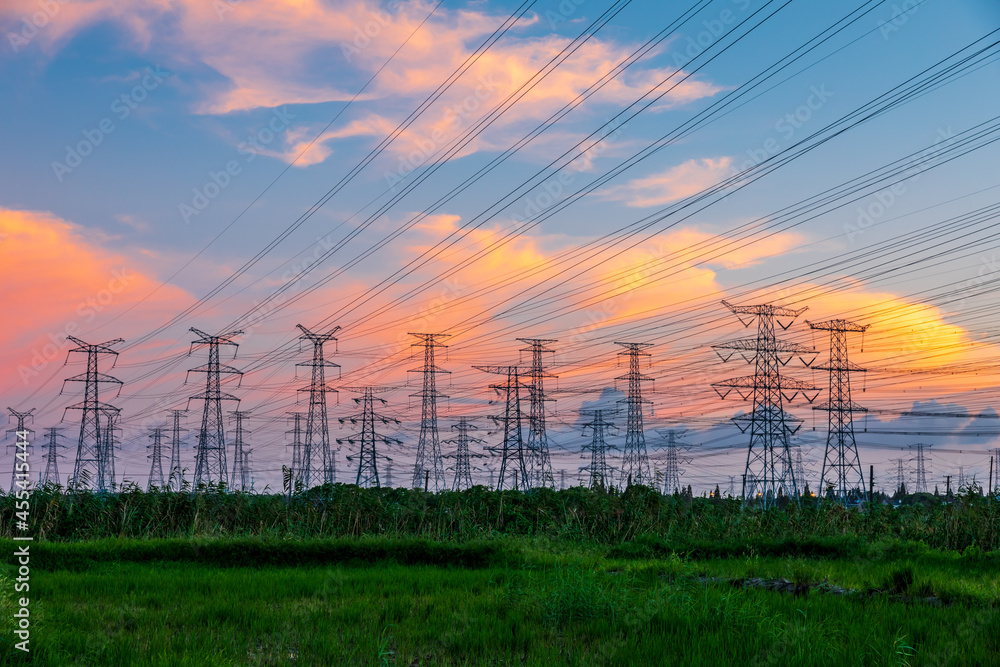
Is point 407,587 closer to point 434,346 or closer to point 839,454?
point 434,346

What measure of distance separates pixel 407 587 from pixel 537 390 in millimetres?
39273

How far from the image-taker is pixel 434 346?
54.1 meters

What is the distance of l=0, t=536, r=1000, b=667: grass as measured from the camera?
8.47 metres

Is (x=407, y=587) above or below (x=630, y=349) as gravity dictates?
below

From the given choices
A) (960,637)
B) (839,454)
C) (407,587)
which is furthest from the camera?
(839,454)

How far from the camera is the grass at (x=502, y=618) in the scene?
8.47 metres

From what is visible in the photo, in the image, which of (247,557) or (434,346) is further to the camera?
(434,346)

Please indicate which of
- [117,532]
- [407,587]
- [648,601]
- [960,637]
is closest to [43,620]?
[407,587]

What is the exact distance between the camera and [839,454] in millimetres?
50531

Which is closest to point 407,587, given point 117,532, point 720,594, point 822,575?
point 720,594

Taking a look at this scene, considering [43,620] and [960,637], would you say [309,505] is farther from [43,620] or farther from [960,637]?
[960,637]

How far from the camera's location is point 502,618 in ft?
34.4

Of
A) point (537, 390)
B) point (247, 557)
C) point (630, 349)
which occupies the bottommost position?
point (247, 557)

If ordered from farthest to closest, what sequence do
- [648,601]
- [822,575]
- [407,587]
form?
[822,575] → [407,587] → [648,601]
